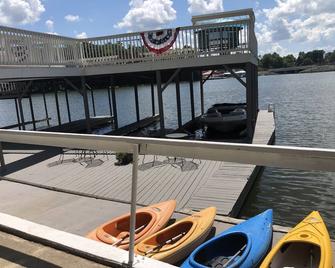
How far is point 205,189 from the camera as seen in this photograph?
24.0 feet

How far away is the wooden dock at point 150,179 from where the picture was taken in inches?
268

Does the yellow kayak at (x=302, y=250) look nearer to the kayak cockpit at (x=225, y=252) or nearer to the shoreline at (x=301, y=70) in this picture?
the kayak cockpit at (x=225, y=252)

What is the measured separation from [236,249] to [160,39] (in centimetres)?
1050

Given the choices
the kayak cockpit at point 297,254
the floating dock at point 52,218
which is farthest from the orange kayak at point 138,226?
the kayak cockpit at point 297,254

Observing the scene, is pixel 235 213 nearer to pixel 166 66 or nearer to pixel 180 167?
pixel 180 167

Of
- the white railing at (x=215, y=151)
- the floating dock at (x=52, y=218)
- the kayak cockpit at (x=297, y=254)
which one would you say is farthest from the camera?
the kayak cockpit at (x=297, y=254)

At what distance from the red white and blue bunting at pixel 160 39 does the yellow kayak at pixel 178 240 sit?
949 cm

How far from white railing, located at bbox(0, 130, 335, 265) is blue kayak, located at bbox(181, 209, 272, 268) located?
40.9 inches

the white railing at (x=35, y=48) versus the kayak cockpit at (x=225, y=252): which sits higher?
the white railing at (x=35, y=48)

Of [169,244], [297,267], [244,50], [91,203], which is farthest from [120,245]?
[244,50]

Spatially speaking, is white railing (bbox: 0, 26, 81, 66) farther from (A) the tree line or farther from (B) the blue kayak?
(A) the tree line

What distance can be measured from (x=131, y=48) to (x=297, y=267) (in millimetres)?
11527

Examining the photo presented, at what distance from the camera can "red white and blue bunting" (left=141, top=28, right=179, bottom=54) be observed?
12.8m

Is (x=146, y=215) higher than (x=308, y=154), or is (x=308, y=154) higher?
(x=308, y=154)
